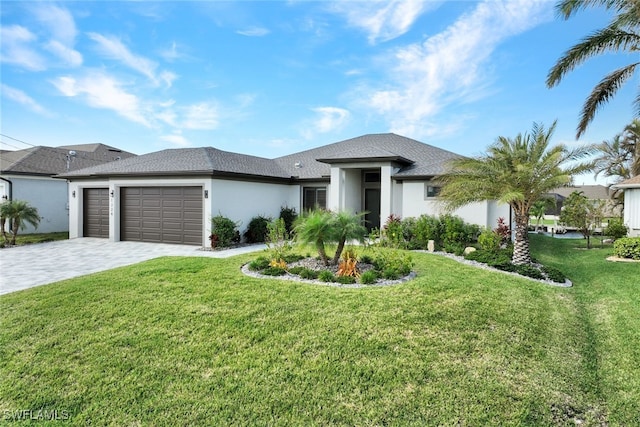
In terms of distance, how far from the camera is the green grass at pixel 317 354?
3887mm

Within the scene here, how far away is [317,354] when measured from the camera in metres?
4.85

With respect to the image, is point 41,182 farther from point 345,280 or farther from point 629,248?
point 629,248

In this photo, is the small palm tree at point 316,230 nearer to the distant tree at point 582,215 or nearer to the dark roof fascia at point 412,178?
the dark roof fascia at point 412,178

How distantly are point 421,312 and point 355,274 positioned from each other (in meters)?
2.41

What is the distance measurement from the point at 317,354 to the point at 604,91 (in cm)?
1437

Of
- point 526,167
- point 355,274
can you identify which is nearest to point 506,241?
point 526,167

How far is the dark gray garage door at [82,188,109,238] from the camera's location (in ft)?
57.6

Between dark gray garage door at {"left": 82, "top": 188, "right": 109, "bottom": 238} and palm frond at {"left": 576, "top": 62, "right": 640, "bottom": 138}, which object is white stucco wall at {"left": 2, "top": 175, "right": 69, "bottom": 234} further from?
palm frond at {"left": 576, "top": 62, "right": 640, "bottom": 138}

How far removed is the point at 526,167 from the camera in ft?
34.5

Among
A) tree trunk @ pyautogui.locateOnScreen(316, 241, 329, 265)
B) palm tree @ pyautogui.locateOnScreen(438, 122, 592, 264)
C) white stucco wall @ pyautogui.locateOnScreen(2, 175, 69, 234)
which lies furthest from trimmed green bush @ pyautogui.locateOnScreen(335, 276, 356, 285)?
white stucco wall @ pyautogui.locateOnScreen(2, 175, 69, 234)

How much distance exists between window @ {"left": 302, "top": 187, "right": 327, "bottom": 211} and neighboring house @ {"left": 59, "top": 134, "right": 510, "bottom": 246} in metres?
0.06

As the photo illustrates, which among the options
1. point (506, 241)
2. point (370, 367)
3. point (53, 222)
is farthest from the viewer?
point (53, 222)

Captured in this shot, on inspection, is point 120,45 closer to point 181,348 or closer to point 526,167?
point 181,348

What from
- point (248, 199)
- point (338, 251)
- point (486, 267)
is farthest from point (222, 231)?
point (486, 267)
